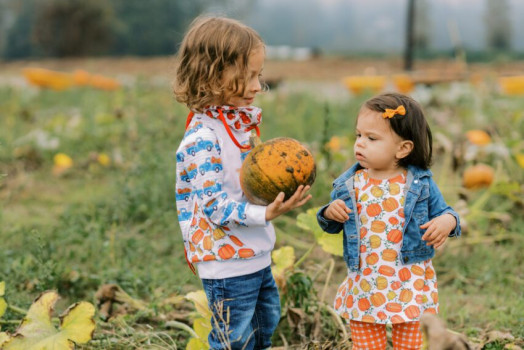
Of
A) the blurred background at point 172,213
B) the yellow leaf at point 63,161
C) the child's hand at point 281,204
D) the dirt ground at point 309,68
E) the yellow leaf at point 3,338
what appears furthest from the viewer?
the dirt ground at point 309,68

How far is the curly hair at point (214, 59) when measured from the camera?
6.44 feet

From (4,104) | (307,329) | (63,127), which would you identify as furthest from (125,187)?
(4,104)

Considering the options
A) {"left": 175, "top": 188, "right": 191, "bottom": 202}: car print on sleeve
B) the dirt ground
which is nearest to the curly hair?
{"left": 175, "top": 188, "right": 191, "bottom": 202}: car print on sleeve

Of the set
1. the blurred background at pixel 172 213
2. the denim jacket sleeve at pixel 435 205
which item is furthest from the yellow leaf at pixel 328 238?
the denim jacket sleeve at pixel 435 205

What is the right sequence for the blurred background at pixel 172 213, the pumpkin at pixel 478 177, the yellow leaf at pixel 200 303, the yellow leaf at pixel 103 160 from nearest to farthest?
the yellow leaf at pixel 200 303 < the blurred background at pixel 172 213 < the pumpkin at pixel 478 177 < the yellow leaf at pixel 103 160

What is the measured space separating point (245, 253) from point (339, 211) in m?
0.34

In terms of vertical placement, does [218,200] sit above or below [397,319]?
above

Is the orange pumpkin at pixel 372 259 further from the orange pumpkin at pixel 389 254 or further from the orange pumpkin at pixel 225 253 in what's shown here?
the orange pumpkin at pixel 225 253

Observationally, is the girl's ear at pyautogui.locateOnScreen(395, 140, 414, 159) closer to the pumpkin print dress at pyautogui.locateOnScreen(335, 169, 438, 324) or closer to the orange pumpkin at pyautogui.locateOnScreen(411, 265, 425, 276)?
the pumpkin print dress at pyautogui.locateOnScreen(335, 169, 438, 324)

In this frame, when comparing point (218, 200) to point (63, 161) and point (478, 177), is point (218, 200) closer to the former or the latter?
point (478, 177)

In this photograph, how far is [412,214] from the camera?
6.42ft

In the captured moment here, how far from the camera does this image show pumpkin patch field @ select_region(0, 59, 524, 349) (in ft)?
8.00

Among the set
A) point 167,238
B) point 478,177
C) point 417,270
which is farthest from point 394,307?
point 478,177

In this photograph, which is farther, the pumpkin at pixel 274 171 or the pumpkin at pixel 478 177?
the pumpkin at pixel 478 177
